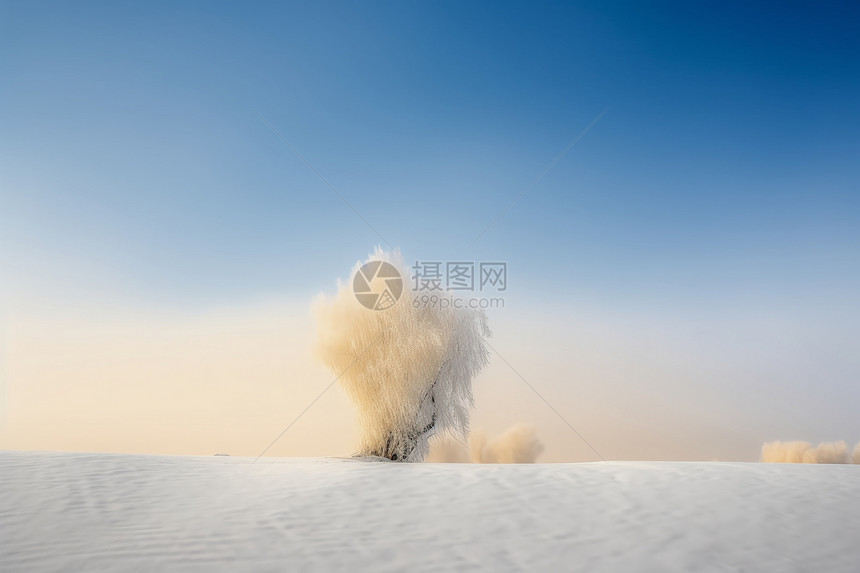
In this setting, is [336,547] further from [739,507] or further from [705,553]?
[739,507]

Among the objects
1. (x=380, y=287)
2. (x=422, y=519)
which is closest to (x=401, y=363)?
(x=380, y=287)

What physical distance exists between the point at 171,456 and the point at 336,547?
14.6 feet

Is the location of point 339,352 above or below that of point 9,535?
above

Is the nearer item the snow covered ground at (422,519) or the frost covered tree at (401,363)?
the snow covered ground at (422,519)

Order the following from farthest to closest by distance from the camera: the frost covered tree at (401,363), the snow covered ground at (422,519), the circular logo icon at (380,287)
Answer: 1. the circular logo icon at (380,287)
2. the frost covered tree at (401,363)
3. the snow covered ground at (422,519)

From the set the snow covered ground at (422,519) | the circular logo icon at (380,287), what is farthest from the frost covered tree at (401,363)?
the snow covered ground at (422,519)

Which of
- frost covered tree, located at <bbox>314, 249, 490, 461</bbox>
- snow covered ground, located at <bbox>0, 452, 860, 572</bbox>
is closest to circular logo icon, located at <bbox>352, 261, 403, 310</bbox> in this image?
frost covered tree, located at <bbox>314, 249, 490, 461</bbox>

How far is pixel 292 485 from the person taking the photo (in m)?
5.36

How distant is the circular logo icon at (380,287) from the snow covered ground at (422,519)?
4837mm

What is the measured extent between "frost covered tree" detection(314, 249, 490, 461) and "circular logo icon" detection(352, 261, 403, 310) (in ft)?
0.36

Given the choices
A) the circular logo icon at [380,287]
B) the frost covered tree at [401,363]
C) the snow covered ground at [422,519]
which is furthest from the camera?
the circular logo icon at [380,287]

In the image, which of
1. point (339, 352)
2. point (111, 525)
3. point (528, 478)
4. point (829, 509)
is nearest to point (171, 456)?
point (111, 525)

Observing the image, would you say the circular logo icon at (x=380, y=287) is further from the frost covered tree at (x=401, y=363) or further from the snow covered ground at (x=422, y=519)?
the snow covered ground at (x=422, y=519)

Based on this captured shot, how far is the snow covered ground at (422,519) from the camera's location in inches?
141
